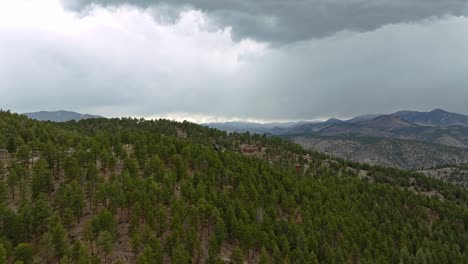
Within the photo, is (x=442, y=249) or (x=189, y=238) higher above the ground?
(x=189, y=238)

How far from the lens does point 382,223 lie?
154625 mm

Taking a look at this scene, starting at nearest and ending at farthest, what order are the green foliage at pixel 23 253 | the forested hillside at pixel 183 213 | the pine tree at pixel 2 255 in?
the pine tree at pixel 2 255 < the green foliage at pixel 23 253 < the forested hillside at pixel 183 213

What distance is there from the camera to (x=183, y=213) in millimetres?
99062

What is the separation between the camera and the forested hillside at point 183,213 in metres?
80.4

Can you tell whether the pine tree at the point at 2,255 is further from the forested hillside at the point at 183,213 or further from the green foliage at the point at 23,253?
the green foliage at the point at 23,253

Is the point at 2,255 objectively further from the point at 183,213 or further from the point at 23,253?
the point at 183,213

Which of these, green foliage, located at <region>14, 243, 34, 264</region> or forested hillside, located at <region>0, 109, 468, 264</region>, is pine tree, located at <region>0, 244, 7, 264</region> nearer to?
forested hillside, located at <region>0, 109, 468, 264</region>

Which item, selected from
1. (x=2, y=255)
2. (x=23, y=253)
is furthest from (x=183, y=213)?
(x=2, y=255)

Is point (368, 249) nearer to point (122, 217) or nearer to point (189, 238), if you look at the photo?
point (189, 238)

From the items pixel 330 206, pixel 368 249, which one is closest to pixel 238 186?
pixel 330 206

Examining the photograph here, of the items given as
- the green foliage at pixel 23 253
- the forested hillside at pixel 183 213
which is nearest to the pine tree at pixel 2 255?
the forested hillside at pixel 183 213

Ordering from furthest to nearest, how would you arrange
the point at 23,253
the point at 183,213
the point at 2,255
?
the point at 183,213
the point at 23,253
the point at 2,255

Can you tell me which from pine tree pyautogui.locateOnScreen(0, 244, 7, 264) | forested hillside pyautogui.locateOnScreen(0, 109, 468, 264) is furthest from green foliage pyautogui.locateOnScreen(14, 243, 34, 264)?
pine tree pyautogui.locateOnScreen(0, 244, 7, 264)

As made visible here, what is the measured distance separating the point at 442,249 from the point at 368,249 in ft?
125
